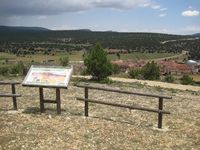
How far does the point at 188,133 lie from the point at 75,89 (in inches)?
441

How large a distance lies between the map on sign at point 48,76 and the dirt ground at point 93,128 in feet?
4.42

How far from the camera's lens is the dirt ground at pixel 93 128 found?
38.3ft

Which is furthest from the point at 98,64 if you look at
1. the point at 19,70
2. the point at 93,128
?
the point at 19,70

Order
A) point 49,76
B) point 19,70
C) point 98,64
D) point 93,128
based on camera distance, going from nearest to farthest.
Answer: point 93,128 → point 49,76 → point 98,64 → point 19,70

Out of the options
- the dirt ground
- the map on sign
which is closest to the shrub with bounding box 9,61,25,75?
the dirt ground

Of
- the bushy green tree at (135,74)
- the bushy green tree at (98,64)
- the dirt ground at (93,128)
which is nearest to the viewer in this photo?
the dirt ground at (93,128)

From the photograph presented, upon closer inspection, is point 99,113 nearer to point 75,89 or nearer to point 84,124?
point 84,124

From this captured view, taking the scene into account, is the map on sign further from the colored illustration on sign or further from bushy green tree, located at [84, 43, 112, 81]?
bushy green tree, located at [84, 43, 112, 81]

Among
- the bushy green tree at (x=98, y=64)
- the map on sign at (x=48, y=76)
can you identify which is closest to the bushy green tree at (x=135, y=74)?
the bushy green tree at (x=98, y=64)

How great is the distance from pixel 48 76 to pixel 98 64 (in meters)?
19.4

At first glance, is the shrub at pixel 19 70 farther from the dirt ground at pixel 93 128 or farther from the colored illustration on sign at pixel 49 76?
the colored illustration on sign at pixel 49 76

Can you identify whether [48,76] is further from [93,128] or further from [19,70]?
[19,70]

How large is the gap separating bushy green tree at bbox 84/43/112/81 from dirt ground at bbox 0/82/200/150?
15.8m

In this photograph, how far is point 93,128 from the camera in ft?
43.4
